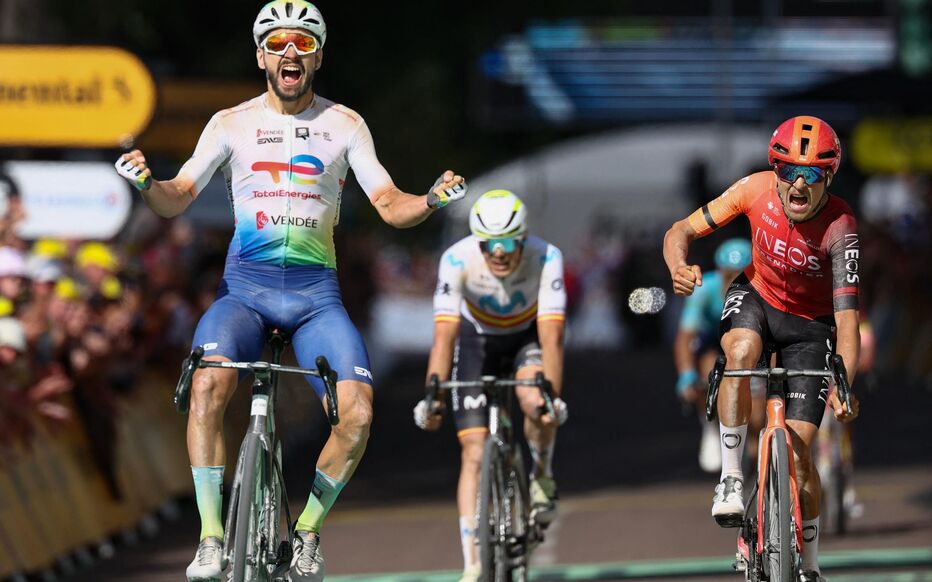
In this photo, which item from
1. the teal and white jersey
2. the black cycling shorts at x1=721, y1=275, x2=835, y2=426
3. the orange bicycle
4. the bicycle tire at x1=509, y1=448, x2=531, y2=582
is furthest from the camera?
the teal and white jersey

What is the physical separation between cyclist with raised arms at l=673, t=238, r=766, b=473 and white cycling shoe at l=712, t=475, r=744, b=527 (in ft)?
12.9

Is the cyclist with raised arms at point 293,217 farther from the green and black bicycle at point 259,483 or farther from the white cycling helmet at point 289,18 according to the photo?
the green and black bicycle at point 259,483

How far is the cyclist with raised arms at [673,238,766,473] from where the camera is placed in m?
13.8

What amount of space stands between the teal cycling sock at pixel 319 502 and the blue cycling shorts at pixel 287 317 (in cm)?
39

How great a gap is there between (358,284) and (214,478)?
22.0 m

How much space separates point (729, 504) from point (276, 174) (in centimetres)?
243

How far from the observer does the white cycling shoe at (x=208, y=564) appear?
8.71m

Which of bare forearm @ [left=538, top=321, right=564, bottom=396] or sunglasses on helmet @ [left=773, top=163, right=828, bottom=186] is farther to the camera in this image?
bare forearm @ [left=538, top=321, right=564, bottom=396]

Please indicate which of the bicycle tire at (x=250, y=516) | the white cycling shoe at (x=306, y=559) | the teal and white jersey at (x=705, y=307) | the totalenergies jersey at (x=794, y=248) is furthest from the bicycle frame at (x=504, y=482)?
the teal and white jersey at (x=705, y=307)

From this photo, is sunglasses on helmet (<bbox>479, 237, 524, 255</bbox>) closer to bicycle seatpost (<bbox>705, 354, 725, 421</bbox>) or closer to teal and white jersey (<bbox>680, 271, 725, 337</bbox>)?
bicycle seatpost (<bbox>705, 354, 725, 421</bbox>)

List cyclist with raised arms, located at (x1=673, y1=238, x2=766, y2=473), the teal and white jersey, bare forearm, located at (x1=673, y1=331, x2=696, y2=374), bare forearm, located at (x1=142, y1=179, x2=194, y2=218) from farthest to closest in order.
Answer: the teal and white jersey
bare forearm, located at (x1=673, y1=331, x2=696, y2=374)
cyclist with raised arms, located at (x1=673, y1=238, x2=766, y2=473)
bare forearm, located at (x1=142, y1=179, x2=194, y2=218)

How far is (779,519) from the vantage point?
9.34 metres

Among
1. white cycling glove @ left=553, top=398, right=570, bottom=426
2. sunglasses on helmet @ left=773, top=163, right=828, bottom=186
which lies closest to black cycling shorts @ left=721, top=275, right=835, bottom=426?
sunglasses on helmet @ left=773, top=163, right=828, bottom=186

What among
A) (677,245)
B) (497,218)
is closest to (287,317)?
(677,245)
